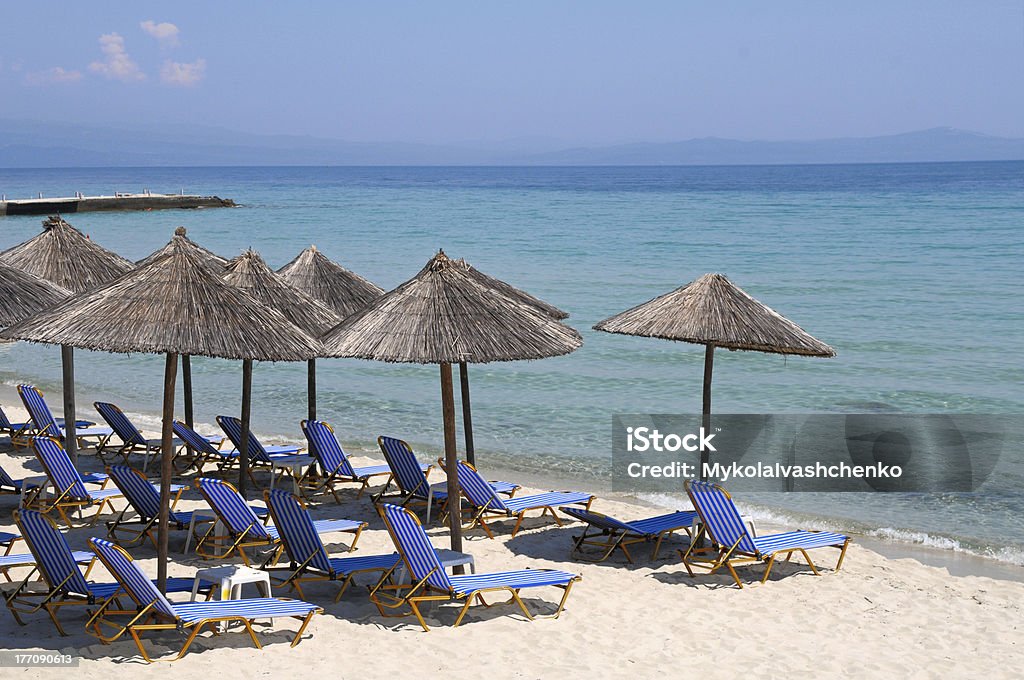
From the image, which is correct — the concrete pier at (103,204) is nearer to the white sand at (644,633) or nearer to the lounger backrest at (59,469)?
the lounger backrest at (59,469)

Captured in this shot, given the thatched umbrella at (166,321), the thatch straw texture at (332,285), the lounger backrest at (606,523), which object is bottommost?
the lounger backrest at (606,523)

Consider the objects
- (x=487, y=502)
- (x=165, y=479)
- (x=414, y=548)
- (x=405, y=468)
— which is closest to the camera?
(x=165, y=479)

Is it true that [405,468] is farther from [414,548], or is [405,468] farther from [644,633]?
[644,633]

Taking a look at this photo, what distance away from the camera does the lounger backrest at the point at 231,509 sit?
791 centimetres

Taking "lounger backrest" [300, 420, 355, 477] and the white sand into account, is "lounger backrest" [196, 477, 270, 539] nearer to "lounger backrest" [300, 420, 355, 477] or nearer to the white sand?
the white sand

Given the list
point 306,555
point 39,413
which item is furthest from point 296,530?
point 39,413

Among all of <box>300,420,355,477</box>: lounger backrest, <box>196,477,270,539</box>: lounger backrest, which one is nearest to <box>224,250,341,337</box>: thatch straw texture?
<box>300,420,355,477</box>: lounger backrest

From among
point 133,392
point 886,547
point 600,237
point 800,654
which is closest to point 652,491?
point 886,547

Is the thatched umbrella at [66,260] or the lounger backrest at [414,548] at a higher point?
the thatched umbrella at [66,260]

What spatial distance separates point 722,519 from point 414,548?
2.40m

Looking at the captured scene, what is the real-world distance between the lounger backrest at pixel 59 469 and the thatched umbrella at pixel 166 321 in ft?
8.13

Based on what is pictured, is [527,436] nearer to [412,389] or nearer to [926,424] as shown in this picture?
[412,389]

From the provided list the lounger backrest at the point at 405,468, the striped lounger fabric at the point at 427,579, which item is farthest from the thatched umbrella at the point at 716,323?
the striped lounger fabric at the point at 427,579

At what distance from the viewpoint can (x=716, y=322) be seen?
875 cm
